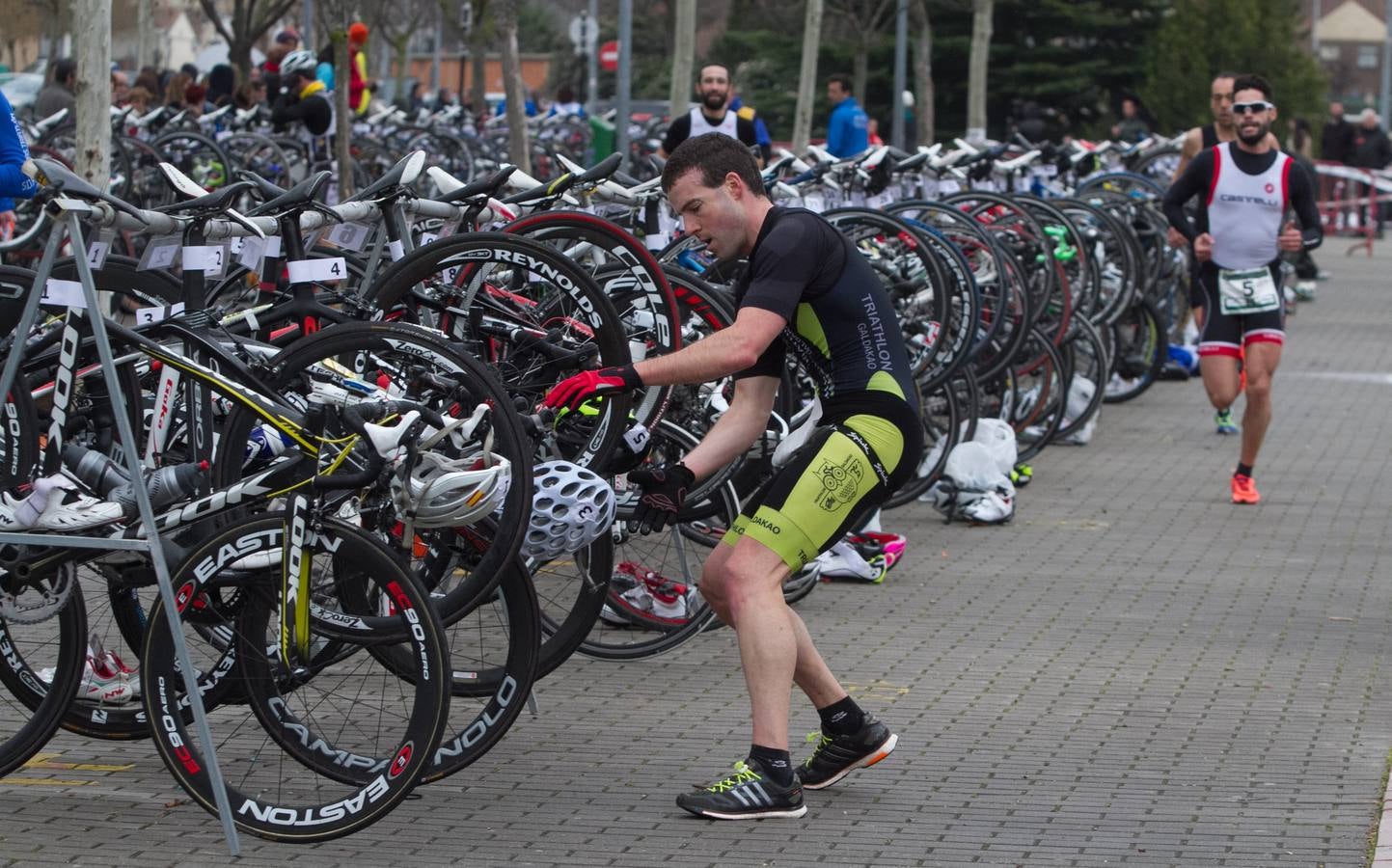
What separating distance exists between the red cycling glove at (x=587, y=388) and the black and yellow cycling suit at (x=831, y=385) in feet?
1.42

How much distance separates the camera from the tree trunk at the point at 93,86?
32.0 feet

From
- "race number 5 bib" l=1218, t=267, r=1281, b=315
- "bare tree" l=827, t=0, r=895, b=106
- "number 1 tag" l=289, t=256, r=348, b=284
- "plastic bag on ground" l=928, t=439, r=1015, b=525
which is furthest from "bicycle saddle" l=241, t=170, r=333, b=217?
"bare tree" l=827, t=0, r=895, b=106

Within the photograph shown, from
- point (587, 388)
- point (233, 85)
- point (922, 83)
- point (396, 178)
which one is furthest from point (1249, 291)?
point (922, 83)

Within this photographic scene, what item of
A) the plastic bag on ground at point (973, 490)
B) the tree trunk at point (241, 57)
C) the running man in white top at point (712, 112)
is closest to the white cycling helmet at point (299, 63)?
the running man in white top at point (712, 112)

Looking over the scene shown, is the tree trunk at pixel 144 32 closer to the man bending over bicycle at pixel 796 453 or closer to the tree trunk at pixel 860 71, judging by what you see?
the tree trunk at pixel 860 71

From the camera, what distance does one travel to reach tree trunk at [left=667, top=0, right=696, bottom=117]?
17.7m

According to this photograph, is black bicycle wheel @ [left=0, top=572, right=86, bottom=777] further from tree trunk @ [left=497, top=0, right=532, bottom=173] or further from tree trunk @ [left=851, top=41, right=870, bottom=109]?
tree trunk @ [left=851, top=41, right=870, bottom=109]

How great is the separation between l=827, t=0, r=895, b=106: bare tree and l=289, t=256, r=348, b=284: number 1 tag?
32.8 meters

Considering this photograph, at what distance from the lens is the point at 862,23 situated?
40.2 meters

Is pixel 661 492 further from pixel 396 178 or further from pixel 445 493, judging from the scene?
pixel 396 178

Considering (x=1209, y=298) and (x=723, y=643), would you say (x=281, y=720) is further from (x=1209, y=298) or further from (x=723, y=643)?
(x=1209, y=298)

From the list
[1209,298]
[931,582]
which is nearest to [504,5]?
[1209,298]

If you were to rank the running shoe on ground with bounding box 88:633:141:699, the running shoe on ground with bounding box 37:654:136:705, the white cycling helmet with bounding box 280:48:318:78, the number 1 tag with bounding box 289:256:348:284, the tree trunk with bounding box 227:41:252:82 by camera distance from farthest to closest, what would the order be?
1. the tree trunk with bounding box 227:41:252:82
2. the white cycling helmet with bounding box 280:48:318:78
3. the number 1 tag with bounding box 289:256:348:284
4. the running shoe on ground with bounding box 88:633:141:699
5. the running shoe on ground with bounding box 37:654:136:705

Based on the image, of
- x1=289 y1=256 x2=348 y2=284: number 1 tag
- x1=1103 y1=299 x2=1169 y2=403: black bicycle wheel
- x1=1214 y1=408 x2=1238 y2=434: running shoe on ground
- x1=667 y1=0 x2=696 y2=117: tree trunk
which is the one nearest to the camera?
x1=289 y1=256 x2=348 y2=284: number 1 tag
